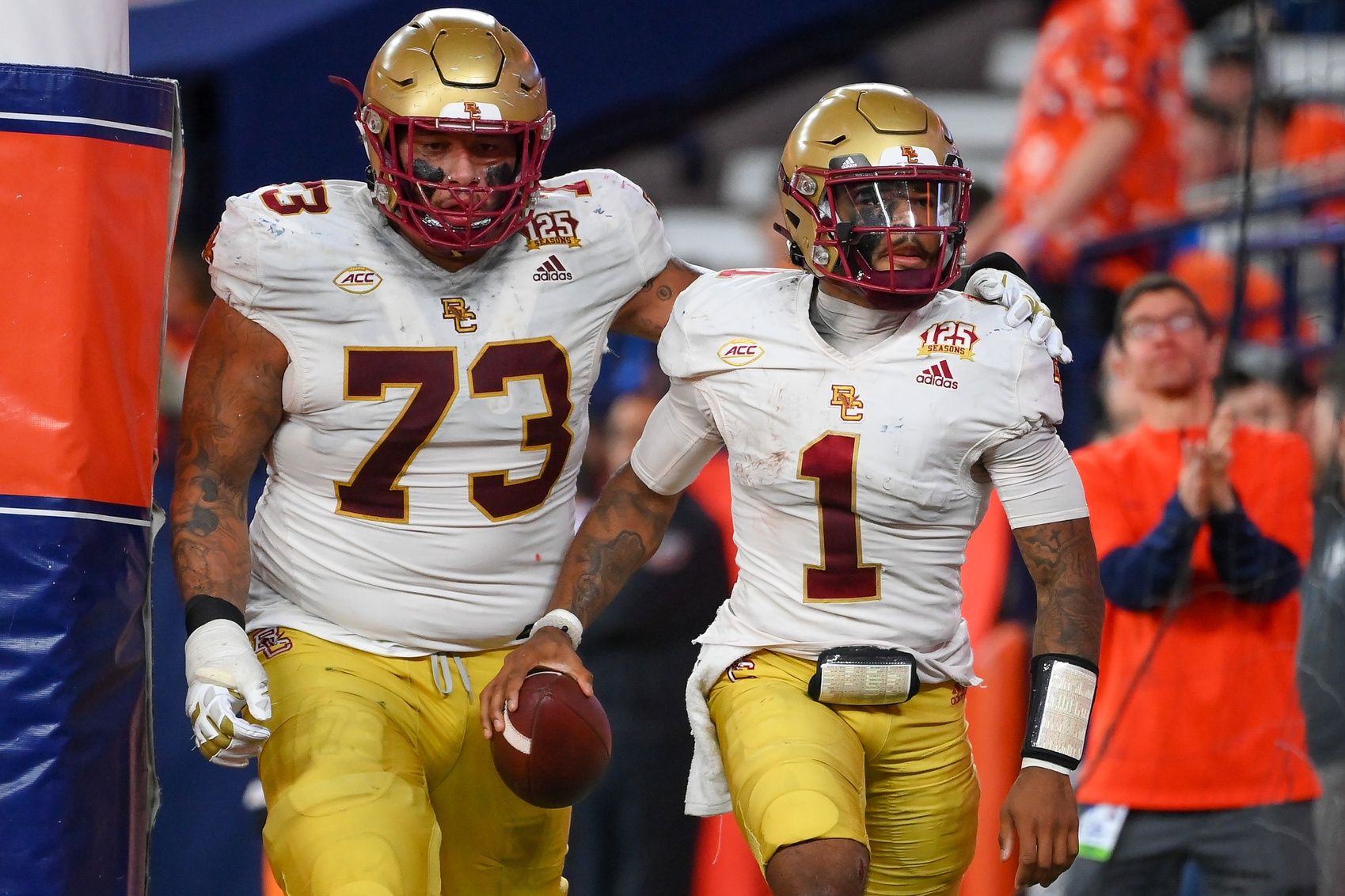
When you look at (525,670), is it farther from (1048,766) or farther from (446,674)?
(1048,766)

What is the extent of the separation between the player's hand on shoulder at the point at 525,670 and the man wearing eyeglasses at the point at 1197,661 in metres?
1.77

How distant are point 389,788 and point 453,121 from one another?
1.09 metres

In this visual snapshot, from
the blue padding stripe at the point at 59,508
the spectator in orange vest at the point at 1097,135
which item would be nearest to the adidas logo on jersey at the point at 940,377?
the blue padding stripe at the point at 59,508

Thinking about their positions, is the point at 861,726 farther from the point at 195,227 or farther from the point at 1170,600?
the point at 195,227

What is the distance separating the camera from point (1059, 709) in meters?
3.02

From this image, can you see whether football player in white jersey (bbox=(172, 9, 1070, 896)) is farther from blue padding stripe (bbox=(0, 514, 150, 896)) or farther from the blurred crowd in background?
the blurred crowd in background

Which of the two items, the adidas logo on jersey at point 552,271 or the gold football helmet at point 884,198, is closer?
the gold football helmet at point 884,198

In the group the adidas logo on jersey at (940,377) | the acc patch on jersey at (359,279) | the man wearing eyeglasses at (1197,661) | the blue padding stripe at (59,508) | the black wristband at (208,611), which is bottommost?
the man wearing eyeglasses at (1197,661)

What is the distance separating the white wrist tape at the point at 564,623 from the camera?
3.24 meters

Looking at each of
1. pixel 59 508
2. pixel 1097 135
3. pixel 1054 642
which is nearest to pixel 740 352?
pixel 1054 642

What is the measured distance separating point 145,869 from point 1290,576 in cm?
265

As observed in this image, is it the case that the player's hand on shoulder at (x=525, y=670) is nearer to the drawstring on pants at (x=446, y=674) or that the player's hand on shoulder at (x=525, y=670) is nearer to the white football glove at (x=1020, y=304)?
the drawstring on pants at (x=446, y=674)

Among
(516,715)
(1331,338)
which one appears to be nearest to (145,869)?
(516,715)

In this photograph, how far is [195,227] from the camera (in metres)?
7.06
